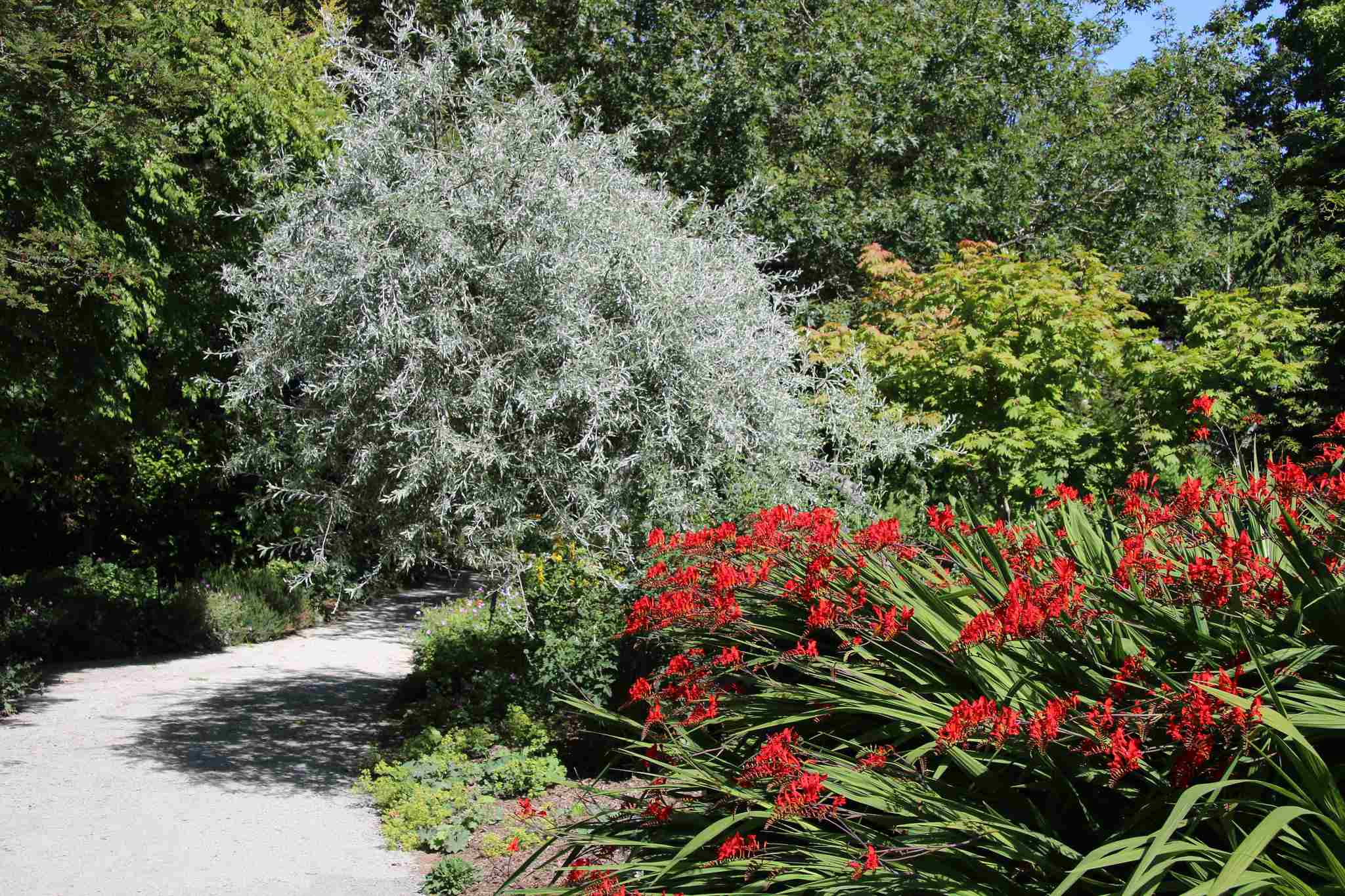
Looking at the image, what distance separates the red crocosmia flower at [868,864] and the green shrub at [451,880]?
10.5ft

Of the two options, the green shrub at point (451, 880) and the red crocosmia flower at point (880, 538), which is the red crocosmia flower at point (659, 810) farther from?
the green shrub at point (451, 880)

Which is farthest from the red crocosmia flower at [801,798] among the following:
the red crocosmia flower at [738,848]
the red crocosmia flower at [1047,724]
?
the red crocosmia flower at [1047,724]

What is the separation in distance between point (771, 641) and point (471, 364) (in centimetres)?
308

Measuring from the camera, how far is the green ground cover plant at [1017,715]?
2.19 m

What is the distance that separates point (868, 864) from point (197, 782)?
5.83 m

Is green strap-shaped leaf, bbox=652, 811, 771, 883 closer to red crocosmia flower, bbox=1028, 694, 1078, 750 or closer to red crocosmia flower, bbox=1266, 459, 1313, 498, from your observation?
red crocosmia flower, bbox=1028, 694, 1078, 750

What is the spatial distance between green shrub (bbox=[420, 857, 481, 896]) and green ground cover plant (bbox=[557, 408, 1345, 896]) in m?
2.08

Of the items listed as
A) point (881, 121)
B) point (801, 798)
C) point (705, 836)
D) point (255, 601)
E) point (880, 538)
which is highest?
point (881, 121)

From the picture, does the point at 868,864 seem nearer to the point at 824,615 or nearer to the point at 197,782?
the point at 824,615

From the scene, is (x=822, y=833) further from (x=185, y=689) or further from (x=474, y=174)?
(x=185, y=689)

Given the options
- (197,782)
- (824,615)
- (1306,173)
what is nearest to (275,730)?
(197,782)

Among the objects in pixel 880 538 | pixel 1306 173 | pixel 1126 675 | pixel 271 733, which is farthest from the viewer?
pixel 1306 173

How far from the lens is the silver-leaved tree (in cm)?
582

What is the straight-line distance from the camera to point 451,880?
504 cm
